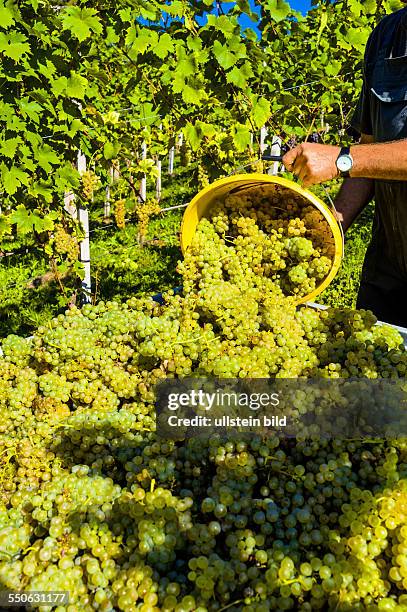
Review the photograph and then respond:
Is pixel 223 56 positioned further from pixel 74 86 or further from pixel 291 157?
pixel 291 157

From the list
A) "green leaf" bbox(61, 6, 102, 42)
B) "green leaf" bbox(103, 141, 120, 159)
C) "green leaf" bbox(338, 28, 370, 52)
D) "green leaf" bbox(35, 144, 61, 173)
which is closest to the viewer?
"green leaf" bbox(61, 6, 102, 42)

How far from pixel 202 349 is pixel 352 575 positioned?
33.2 inches

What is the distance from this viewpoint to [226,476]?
1.18 m

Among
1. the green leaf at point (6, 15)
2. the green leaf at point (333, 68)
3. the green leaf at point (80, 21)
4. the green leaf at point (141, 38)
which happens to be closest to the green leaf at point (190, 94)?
the green leaf at point (141, 38)

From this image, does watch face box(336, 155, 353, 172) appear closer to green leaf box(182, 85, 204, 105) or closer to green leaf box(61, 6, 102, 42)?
green leaf box(182, 85, 204, 105)

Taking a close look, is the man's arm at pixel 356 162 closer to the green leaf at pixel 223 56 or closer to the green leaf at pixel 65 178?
the green leaf at pixel 223 56

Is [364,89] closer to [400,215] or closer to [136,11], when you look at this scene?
[400,215]

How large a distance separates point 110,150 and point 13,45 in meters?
1.22

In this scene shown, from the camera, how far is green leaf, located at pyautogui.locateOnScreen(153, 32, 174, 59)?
276cm

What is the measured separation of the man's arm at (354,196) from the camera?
7.62 feet

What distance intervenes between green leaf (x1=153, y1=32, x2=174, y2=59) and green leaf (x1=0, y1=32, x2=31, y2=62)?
0.71 m

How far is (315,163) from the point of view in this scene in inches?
65.5

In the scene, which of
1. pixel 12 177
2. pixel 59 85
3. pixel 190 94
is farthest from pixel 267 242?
pixel 59 85

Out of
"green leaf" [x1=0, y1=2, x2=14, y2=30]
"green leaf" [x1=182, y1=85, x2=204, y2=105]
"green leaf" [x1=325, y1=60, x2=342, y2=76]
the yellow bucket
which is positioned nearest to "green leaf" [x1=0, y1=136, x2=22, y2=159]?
"green leaf" [x1=0, y1=2, x2=14, y2=30]
